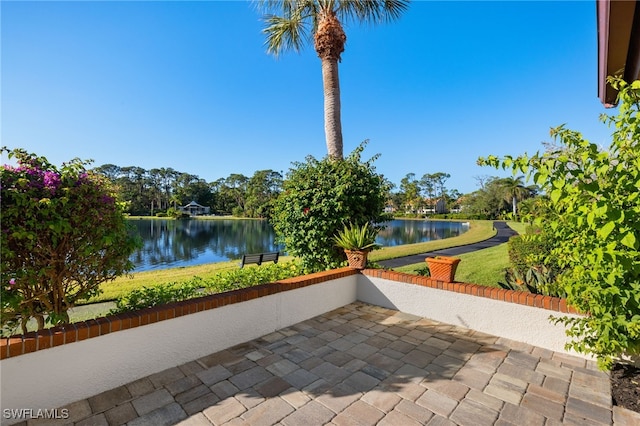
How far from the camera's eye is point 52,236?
A: 2.56m

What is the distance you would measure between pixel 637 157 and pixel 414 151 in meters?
22.1

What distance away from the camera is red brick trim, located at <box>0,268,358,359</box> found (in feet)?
6.46

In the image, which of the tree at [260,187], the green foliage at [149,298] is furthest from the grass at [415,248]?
the tree at [260,187]

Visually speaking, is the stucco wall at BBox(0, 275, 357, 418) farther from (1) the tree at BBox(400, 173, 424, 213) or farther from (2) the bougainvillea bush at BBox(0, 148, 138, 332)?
(1) the tree at BBox(400, 173, 424, 213)

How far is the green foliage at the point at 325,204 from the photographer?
498 centimetres

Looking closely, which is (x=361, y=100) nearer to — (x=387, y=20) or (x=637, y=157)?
(x=387, y=20)

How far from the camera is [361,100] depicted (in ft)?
49.2

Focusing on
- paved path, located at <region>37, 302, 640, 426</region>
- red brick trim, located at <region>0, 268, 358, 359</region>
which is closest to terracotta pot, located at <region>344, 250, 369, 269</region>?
red brick trim, located at <region>0, 268, 358, 359</region>

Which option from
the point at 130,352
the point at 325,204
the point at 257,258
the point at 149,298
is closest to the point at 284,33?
the point at 325,204

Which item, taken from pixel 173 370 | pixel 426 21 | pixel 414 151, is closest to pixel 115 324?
pixel 173 370

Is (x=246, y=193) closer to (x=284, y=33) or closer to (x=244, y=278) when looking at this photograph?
(x=284, y=33)

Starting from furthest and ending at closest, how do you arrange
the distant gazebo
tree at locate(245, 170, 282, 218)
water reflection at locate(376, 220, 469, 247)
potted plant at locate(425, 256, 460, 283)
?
the distant gazebo
tree at locate(245, 170, 282, 218)
water reflection at locate(376, 220, 469, 247)
potted plant at locate(425, 256, 460, 283)

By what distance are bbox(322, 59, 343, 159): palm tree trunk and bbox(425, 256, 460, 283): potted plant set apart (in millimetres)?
4160

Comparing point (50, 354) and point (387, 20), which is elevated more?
point (387, 20)
